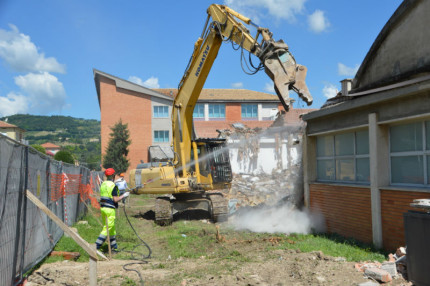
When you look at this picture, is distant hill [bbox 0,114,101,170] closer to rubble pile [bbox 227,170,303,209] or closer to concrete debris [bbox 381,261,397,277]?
rubble pile [bbox 227,170,303,209]

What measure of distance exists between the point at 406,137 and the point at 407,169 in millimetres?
691

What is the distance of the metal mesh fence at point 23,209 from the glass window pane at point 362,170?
744 centimetres

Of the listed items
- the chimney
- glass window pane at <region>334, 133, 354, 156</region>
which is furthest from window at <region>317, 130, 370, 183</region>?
the chimney

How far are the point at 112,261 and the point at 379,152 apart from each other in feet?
20.6

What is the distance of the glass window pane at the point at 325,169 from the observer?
1063 centimetres

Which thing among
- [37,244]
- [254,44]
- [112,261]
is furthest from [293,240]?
[37,244]

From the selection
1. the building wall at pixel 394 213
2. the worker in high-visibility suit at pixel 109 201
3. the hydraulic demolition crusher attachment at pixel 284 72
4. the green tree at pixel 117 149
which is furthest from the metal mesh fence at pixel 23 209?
the green tree at pixel 117 149

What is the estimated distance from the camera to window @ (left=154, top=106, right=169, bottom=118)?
40.2 meters

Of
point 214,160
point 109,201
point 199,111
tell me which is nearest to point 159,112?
point 199,111

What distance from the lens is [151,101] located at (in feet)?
132

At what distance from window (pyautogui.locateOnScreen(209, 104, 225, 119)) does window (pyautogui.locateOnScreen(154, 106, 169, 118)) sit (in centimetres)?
559

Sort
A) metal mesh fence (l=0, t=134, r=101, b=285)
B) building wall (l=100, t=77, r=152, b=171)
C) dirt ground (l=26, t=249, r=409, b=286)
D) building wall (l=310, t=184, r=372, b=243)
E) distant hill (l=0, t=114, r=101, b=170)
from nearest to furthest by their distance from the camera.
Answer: metal mesh fence (l=0, t=134, r=101, b=285), dirt ground (l=26, t=249, r=409, b=286), building wall (l=310, t=184, r=372, b=243), building wall (l=100, t=77, r=152, b=171), distant hill (l=0, t=114, r=101, b=170)

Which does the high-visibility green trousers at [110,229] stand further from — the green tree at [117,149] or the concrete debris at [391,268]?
the green tree at [117,149]

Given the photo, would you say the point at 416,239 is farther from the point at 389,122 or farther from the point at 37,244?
the point at 37,244
